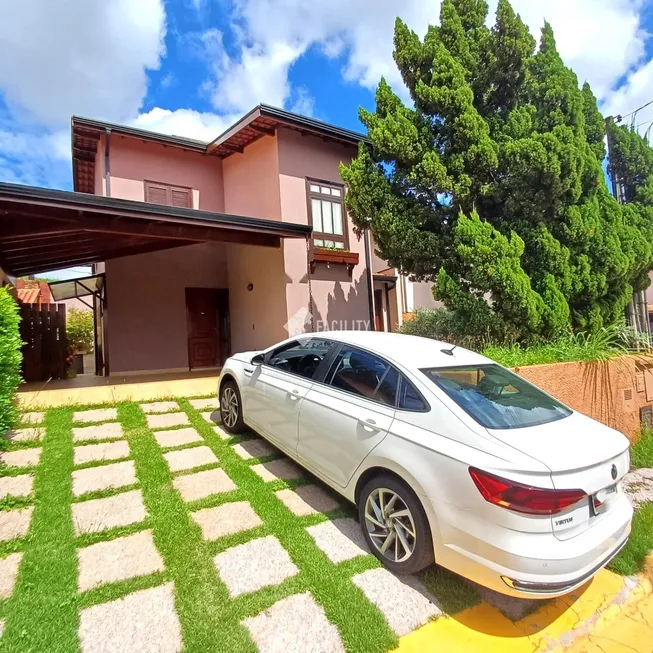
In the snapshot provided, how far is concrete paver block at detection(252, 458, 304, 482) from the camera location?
13.0 feet

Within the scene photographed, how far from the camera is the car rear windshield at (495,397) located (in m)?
2.57

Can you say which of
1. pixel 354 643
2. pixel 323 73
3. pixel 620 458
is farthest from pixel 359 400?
pixel 323 73

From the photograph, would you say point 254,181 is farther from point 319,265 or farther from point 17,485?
point 17,485

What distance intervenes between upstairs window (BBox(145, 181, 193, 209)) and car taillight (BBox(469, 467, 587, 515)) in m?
9.71

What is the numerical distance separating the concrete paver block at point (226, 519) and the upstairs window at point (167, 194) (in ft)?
27.4

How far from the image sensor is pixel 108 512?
3.21 metres

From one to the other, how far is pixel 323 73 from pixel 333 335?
27.1 feet

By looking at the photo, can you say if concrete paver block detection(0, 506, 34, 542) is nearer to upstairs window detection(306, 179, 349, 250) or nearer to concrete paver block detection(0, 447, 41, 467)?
concrete paver block detection(0, 447, 41, 467)

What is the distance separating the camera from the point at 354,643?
2.09m

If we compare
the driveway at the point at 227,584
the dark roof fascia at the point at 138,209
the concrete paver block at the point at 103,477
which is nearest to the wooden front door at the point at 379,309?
the dark roof fascia at the point at 138,209

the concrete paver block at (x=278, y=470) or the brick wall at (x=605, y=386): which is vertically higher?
the brick wall at (x=605, y=386)

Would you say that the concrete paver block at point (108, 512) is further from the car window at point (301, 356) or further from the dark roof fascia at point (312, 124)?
the dark roof fascia at point (312, 124)

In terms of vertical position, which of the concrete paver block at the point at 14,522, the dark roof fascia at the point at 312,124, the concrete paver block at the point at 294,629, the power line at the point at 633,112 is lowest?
the concrete paver block at the point at 294,629

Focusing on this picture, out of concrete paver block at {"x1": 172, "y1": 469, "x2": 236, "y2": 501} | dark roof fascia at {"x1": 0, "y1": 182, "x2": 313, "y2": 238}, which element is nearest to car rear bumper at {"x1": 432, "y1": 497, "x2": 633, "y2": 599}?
concrete paver block at {"x1": 172, "y1": 469, "x2": 236, "y2": 501}
